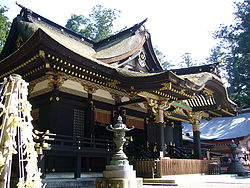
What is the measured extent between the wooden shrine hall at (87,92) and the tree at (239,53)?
22108mm

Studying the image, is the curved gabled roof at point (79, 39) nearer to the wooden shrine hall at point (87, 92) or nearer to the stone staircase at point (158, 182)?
the wooden shrine hall at point (87, 92)

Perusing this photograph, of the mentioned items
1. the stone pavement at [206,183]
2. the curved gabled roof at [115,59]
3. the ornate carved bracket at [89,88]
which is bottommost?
the stone pavement at [206,183]

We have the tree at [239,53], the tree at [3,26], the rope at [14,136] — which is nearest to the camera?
the rope at [14,136]

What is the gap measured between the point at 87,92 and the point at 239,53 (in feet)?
109

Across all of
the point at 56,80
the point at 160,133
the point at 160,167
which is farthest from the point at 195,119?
the point at 56,80

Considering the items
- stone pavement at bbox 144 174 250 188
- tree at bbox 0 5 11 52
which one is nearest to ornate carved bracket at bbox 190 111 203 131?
stone pavement at bbox 144 174 250 188

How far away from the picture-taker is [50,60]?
919 cm

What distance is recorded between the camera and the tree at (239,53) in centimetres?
3506

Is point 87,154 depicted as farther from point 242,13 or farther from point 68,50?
point 242,13

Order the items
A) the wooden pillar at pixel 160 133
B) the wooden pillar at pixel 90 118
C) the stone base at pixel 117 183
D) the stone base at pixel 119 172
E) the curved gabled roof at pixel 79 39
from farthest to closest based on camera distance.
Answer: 1. the curved gabled roof at pixel 79 39
2. the wooden pillar at pixel 160 133
3. the wooden pillar at pixel 90 118
4. the stone base at pixel 119 172
5. the stone base at pixel 117 183

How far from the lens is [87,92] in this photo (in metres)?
11.6

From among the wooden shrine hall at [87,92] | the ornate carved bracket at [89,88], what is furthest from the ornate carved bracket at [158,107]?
the ornate carved bracket at [89,88]

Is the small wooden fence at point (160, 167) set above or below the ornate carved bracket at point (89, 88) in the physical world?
below

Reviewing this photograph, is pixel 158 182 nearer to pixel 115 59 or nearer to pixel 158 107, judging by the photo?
pixel 158 107
